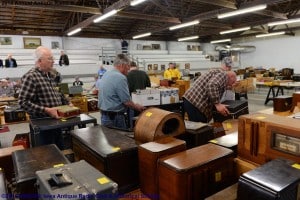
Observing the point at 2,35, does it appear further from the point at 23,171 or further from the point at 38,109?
the point at 23,171

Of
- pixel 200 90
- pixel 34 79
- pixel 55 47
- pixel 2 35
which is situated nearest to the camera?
pixel 34 79

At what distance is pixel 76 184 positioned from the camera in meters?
1.02

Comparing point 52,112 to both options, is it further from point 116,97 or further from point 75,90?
point 75,90

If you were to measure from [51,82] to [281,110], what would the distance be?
119 inches

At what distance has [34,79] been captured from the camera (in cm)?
239

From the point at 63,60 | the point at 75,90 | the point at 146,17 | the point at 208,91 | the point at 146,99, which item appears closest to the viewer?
the point at 208,91

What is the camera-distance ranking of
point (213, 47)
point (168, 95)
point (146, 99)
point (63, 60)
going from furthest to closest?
point (213, 47)
point (63, 60)
point (168, 95)
point (146, 99)

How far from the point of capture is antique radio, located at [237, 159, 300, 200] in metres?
1.03

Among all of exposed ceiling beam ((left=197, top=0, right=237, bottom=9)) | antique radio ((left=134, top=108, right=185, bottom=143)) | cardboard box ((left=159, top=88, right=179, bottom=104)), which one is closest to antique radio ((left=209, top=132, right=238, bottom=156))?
antique radio ((left=134, top=108, right=185, bottom=143))

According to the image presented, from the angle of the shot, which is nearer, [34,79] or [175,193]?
[175,193]

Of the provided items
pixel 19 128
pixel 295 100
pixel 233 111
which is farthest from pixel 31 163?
pixel 19 128

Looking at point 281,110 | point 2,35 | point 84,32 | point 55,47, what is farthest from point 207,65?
point 281,110

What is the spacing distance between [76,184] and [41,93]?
1713mm

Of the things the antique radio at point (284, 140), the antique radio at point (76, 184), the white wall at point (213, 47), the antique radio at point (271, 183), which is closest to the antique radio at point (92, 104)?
the white wall at point (213, 47)
